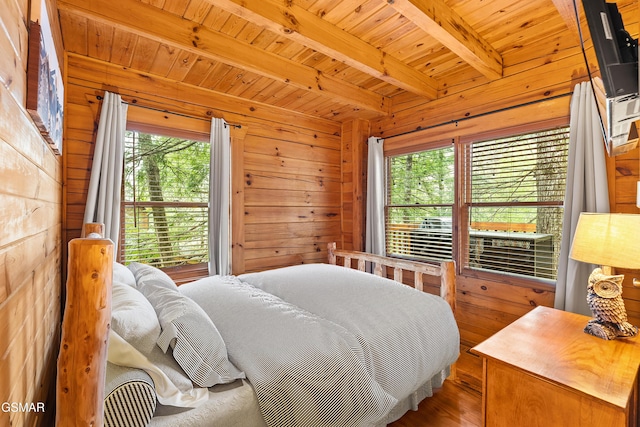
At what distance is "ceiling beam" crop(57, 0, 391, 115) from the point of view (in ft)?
5.72

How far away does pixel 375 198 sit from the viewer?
11.3 feet

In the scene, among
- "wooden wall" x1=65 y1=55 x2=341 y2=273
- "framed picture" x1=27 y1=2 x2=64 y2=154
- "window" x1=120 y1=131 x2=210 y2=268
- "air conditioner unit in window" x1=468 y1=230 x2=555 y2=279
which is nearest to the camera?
"framed picture" x1=27 y1=2 x2=64 y2=154

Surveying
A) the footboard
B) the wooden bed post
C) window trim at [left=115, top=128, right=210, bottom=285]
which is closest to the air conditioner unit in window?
the footboard

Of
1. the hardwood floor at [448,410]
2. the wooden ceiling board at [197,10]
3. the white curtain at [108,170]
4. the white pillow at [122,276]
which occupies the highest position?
the wooden ceiling board at [197,10]

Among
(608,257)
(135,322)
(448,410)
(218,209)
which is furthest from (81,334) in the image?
(218,209)

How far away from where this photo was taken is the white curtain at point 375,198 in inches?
135

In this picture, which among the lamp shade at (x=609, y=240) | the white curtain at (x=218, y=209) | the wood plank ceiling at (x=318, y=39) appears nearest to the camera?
the lamp shade at (x=609, y=240)

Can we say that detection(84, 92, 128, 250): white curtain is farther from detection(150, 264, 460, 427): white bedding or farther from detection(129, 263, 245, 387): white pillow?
detection(129, 263, 245, 387): white pillow

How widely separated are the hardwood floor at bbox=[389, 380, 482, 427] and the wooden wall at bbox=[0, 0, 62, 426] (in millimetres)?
1714

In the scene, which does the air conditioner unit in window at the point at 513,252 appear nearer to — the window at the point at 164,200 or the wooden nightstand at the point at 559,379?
the wooden nightstand at the point at 559,379

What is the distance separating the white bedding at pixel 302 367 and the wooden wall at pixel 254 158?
1.61 meters

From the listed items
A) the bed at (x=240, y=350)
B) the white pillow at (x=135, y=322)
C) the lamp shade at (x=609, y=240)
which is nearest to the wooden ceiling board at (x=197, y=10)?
the bed at (x=240, y=350)

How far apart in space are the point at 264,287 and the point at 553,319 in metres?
1.71

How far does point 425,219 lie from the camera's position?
320 cm
